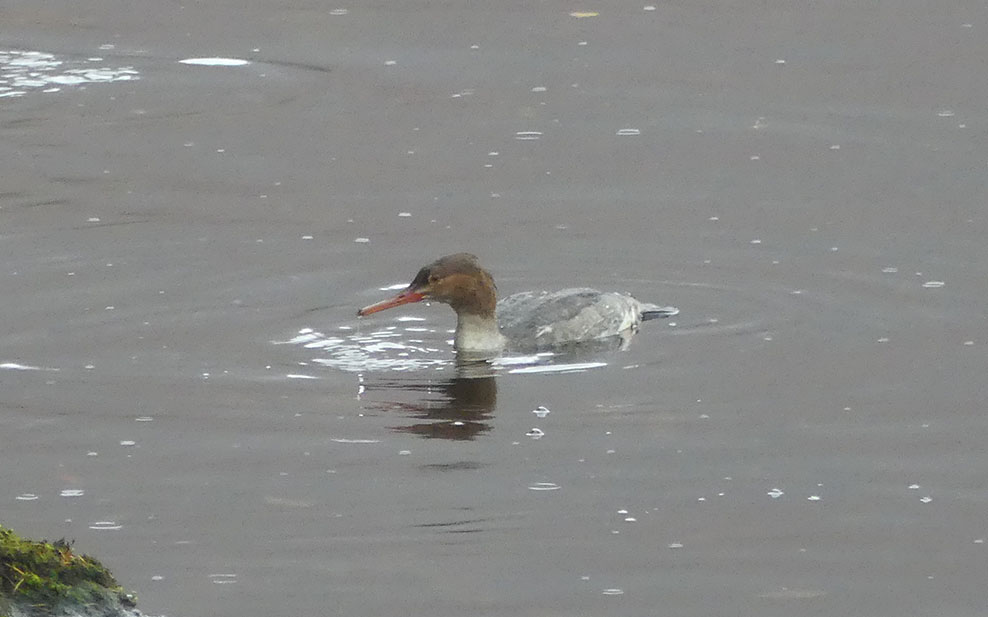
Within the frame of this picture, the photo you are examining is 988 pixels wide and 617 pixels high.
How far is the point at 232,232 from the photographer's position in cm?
1318

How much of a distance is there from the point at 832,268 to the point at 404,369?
10.8 feet

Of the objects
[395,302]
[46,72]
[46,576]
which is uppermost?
[46,72]

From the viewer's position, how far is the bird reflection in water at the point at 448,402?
30.5 feet

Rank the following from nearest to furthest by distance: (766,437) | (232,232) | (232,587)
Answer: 1. (232,587)
2. (766,437)
3. (232,232)

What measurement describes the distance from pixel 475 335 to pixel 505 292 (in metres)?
1.29

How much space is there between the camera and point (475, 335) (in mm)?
10758

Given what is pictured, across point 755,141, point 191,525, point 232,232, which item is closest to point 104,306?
point 232,232

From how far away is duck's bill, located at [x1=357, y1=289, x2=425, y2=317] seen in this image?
10.8m

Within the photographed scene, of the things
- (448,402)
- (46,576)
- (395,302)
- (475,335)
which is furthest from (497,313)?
(46,576)

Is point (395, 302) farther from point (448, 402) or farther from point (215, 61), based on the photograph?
point (215, 61)

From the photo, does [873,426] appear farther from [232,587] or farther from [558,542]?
[232,587]

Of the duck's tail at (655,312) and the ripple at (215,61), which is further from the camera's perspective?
the ripple at (215,61)

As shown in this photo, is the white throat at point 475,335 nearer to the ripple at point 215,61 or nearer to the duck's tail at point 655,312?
the duck's tail at point 655,312

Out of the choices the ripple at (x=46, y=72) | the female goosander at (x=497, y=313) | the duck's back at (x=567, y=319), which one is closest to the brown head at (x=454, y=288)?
the female goosander at (x=497, y=313)
